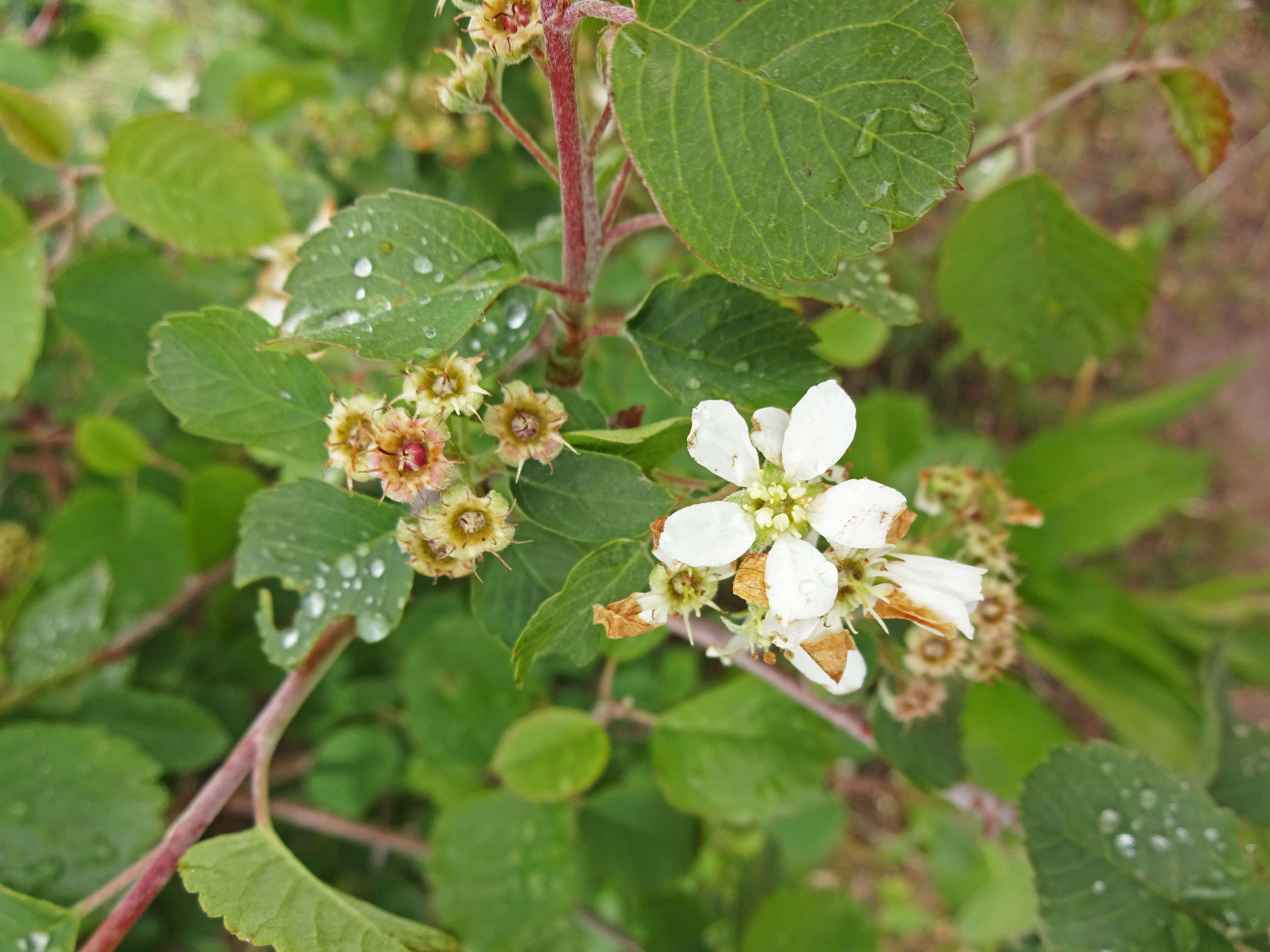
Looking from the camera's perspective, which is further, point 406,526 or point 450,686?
point 450,686

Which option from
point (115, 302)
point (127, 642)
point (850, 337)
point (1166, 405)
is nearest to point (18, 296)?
point (115, 302)

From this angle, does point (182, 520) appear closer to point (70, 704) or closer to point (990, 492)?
point (70, 704)

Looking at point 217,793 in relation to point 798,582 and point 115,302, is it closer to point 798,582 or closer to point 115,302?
point 798,582

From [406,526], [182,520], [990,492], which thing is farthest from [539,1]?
[182,520]

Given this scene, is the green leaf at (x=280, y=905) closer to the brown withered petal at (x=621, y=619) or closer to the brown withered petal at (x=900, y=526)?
the brown withered petal at (x=621, y=619)

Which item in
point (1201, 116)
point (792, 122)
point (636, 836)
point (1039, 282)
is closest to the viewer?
point (792, 122)
